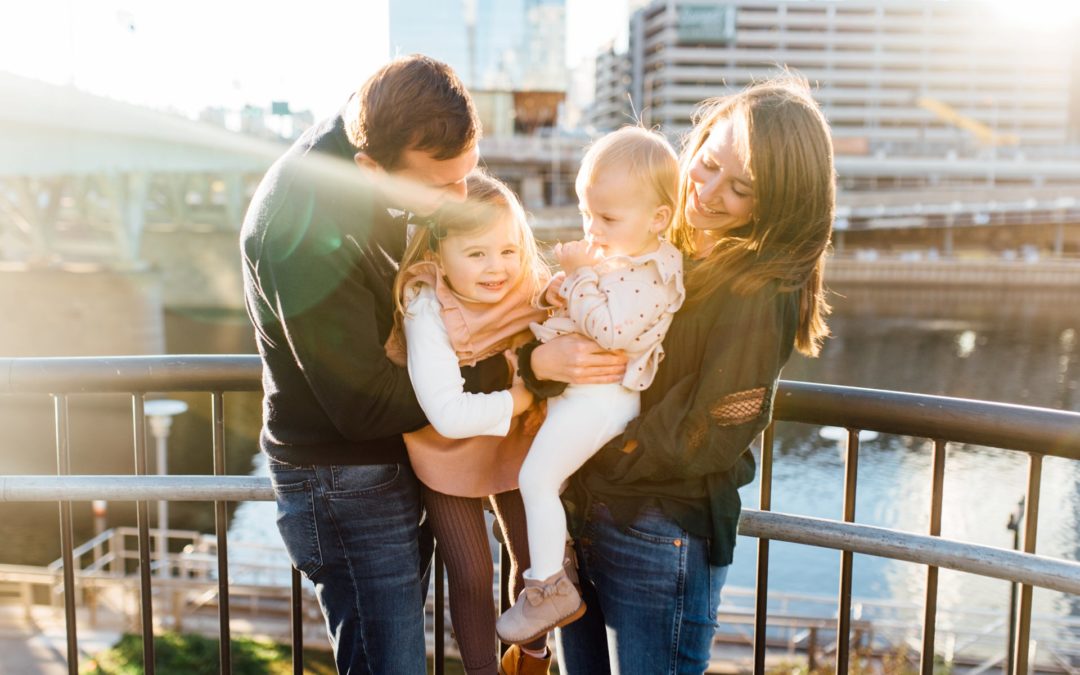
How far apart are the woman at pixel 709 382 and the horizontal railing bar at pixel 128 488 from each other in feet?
3.31

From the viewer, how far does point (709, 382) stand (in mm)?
1969

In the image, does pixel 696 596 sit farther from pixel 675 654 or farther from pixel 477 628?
pixel 477 628

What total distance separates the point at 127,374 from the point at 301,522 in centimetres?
83

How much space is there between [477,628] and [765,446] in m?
0.88

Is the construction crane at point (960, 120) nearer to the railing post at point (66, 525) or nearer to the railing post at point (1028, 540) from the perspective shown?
the railing post at point (1028, 540)

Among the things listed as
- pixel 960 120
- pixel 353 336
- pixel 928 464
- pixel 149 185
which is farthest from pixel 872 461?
pixel 960 120

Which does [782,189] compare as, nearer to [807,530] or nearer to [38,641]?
[807,530]

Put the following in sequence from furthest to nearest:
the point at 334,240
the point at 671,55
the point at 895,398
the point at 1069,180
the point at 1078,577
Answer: the point at 671,55, the point at 1069,180, the point at 895,398, the point at 1078,577, the point at 334,240

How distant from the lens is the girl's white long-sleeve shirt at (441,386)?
203 centimetres

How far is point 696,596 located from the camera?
2.07 metres

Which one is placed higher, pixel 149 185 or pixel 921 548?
pixel 149 185

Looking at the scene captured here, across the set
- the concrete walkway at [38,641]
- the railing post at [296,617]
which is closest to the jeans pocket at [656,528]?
the railing post at [296,617]

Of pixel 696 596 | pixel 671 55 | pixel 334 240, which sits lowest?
pixel 696 596

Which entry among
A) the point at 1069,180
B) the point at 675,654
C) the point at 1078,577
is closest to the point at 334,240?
the point at 675,654
